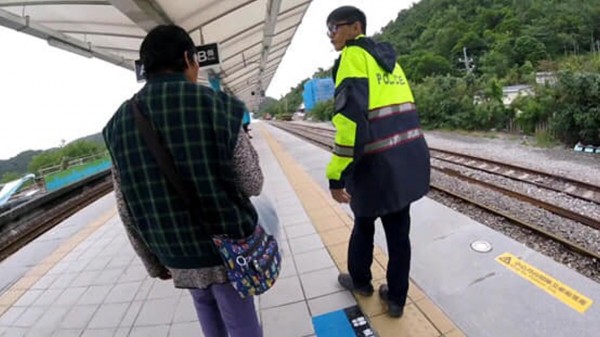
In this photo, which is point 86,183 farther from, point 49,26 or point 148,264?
point 148,264

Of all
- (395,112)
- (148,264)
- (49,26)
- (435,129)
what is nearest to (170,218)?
(148,264)

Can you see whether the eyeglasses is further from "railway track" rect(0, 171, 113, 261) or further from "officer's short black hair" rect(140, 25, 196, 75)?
"railway track" rect(0, 171, 113, 261)

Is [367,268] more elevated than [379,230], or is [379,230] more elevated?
[367,268]

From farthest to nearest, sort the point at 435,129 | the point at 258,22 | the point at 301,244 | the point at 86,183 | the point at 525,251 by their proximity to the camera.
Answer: the point at 435,129, the point at 86,183, the point at 258,22, the point at 301,244, the point at 525,251

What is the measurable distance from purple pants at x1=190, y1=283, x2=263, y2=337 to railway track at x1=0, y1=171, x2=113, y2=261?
5.76m

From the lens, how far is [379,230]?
3631 mm

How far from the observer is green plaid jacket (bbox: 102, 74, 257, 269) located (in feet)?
3.70

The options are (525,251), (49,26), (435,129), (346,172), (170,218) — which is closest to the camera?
(170,218)

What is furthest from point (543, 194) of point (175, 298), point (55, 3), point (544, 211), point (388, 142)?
point (55, 3)

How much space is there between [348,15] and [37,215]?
33.2 ft

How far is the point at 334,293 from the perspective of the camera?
2.51 meters

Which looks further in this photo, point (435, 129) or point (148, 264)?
point (435, 129)

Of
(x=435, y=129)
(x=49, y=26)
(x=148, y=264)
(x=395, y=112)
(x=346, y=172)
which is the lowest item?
(x=435, y=129)

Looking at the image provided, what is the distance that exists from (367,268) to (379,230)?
1.39m
